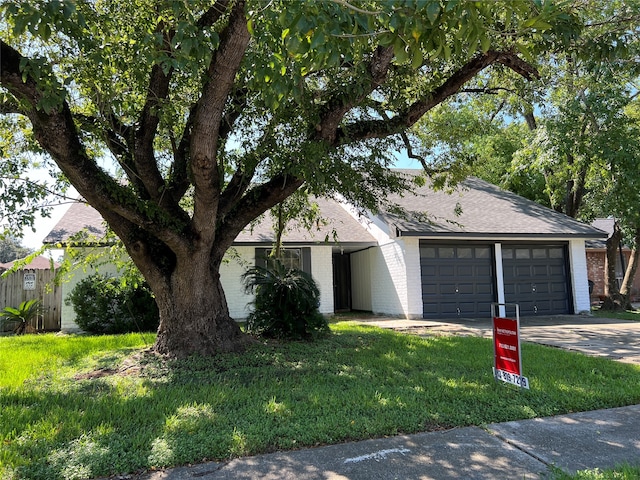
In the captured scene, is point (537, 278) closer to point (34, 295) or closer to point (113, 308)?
point (113, 308)

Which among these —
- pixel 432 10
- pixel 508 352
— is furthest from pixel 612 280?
pixel 432 10

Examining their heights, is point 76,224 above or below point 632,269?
above

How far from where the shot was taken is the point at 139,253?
7.08 meters

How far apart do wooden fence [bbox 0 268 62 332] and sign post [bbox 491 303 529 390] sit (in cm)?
1254

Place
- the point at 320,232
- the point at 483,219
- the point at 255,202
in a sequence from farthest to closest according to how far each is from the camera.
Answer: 1. the point at 320,232
2. the point at 483,219
3. the point at 255,202

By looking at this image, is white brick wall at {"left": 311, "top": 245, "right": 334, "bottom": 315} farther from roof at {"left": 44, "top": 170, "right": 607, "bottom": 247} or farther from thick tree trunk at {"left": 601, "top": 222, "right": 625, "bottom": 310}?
thick tree trunk at {"left": 601, "top": 222, "right": 625, "bottom": 310}

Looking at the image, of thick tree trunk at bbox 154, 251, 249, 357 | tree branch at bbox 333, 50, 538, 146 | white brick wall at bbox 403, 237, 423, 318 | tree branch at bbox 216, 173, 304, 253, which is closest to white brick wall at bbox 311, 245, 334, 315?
white brick wall at bbox 403, 237, 423, 318

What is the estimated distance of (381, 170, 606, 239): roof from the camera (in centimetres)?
1346

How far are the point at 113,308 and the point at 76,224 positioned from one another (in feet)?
13.2

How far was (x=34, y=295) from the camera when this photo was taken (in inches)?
528

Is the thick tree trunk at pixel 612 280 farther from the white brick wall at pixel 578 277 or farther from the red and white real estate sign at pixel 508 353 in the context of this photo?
the red and white real estate sign at pixel 508 353

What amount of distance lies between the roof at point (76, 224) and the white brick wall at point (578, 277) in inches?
569

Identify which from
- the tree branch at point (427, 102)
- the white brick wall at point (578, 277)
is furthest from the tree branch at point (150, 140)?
the white brick wall at point (578, 277)

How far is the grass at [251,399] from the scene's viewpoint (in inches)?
143
